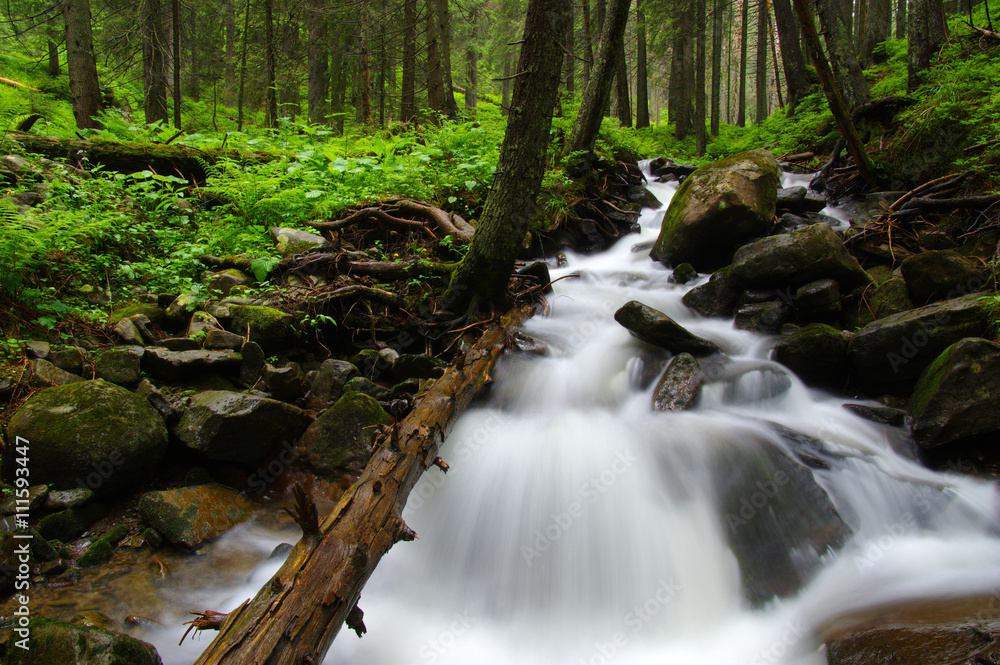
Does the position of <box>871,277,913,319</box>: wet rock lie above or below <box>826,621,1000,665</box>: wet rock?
above

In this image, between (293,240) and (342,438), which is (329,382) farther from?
(293,240)

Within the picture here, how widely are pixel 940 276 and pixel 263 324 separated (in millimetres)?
6501

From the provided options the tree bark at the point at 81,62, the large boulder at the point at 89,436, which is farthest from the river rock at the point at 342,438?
the tree bark at the point at 81,62

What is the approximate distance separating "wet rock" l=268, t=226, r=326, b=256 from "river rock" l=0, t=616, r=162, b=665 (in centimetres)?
431

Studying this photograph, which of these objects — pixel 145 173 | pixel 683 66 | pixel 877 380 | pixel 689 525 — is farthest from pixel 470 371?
pixel 683 66

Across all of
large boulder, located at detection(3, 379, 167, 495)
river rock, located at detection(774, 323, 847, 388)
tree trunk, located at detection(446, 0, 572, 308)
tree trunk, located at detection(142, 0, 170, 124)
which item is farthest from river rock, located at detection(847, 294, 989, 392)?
tree trunk, located at detection(142, 0, 170, 124)

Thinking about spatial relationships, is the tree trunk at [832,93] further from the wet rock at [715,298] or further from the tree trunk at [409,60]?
the tree trunk at [409,60]

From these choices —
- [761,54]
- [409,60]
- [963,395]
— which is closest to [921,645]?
[963,395]

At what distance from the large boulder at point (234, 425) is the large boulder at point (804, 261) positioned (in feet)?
16.8

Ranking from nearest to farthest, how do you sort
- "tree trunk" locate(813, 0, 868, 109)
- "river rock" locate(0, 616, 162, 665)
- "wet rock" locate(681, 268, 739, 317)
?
"river rock" locate(0, 616, 162, 665) < "wet rock" locate(681, 268, 739, 317) < "tree trunk" locate(813, 0, 868, 109)

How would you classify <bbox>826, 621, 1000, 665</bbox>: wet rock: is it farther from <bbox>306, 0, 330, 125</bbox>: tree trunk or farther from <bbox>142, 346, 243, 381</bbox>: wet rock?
<bbox>306, 0, 330, 125</bbox>: tree trunk

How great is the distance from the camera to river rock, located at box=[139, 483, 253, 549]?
307 cm

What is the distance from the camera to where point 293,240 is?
5.87 meters

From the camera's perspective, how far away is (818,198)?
295 inches
